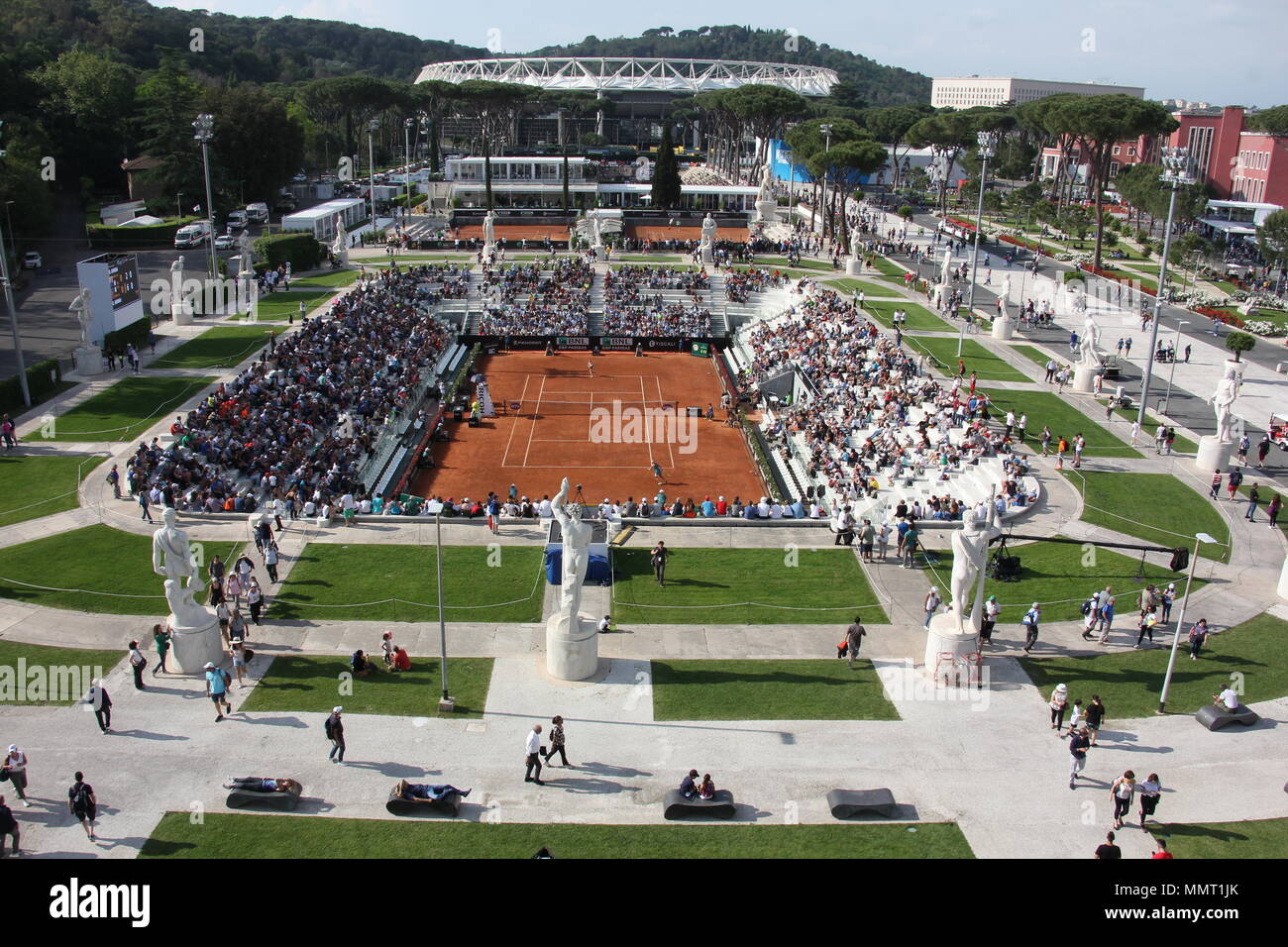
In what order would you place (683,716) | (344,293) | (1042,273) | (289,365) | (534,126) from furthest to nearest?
1. (534,126)
2. (1042,273)
3. (344,293)
4. (289,365)
5. (683,716)

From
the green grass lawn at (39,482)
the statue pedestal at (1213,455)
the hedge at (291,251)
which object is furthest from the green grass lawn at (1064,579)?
the hedge at (291,251)

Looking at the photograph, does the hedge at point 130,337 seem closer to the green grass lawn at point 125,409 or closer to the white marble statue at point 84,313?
the white marble statue at point 84,313

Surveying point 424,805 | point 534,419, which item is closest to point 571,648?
point 424,805

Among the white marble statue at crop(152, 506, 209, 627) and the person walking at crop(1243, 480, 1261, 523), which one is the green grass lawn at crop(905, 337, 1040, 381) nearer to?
the person walking at crop(1243, 480, 1261, 523)

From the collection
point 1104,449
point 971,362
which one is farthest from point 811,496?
point 971,362

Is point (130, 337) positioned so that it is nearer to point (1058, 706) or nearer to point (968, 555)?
point (968, 555)

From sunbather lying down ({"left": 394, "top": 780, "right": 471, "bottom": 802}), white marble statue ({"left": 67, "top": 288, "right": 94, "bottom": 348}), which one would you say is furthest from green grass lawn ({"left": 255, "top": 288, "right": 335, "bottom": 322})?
sunbather lying down ({"left": 394, "top": 780, "right": 471, "bottom": 802})

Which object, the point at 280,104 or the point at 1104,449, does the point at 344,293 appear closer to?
the point at 280,104
